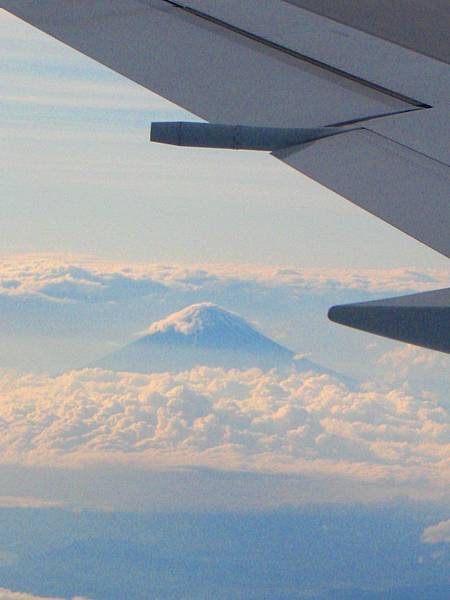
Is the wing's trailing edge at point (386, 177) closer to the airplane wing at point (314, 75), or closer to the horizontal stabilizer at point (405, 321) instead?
the airplane wing at point (314, 75)

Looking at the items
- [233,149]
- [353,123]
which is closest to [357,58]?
[353,123]

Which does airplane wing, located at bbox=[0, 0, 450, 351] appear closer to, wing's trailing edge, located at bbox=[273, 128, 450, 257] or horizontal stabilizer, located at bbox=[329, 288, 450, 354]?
wing's trailing edge, located at bbox=[273, 128, 450, 257]

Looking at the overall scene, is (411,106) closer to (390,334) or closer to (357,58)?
(357,58)

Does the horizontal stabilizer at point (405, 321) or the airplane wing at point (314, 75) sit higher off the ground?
the airplane wing at point (314, 75)

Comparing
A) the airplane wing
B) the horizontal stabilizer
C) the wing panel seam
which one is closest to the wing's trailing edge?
the airplane wing

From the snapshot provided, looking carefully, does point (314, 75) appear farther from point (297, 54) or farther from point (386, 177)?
point (386, 177)

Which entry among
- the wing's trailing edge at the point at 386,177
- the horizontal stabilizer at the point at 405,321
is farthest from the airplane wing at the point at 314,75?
the horizontal stabilizer at the point at 405,321

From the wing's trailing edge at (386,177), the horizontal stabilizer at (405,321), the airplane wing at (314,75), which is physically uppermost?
the airplane wing at (314,75)
